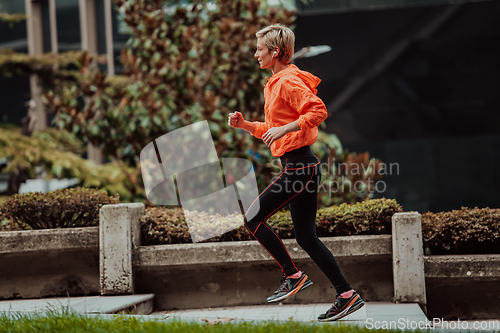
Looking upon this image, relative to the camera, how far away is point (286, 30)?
3627mm

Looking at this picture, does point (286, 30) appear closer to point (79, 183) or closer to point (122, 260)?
point (122, 260)

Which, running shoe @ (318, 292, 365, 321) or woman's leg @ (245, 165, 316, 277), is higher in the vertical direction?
woman's leg @ (245, 165, 316, 277)

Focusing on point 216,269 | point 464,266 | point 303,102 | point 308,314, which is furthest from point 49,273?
point 464,266

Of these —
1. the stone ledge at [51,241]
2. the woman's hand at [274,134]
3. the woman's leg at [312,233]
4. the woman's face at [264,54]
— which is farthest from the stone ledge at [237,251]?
the woman's face at [264,54]

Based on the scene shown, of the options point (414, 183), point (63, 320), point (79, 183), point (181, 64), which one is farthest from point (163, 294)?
point (414, 183)

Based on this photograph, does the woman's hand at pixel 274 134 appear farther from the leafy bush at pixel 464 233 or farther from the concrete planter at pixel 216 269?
the leafy bush at pixel 464 233

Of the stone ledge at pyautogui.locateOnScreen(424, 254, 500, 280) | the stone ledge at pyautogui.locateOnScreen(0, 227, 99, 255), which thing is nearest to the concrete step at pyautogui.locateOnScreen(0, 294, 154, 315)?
the stone ledge at pyautogui.locateOnScreen(0, 227, 99, 255)

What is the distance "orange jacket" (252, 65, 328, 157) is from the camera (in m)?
3.38

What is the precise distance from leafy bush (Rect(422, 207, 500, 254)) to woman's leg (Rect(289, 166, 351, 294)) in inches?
73.0

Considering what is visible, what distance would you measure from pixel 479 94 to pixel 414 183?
7.57ft

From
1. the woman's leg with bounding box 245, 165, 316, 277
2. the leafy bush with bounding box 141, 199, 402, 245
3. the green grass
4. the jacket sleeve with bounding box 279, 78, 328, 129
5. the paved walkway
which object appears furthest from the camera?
the leafy bush with bounding box 141, 199, 402, 245

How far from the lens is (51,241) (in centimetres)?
525

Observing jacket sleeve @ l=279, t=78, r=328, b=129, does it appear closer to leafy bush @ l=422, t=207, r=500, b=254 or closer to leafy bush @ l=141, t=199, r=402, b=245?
leafy bush @ l=141, t=199, r=402, b=245

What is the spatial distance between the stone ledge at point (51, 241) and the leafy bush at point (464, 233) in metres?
3.64
